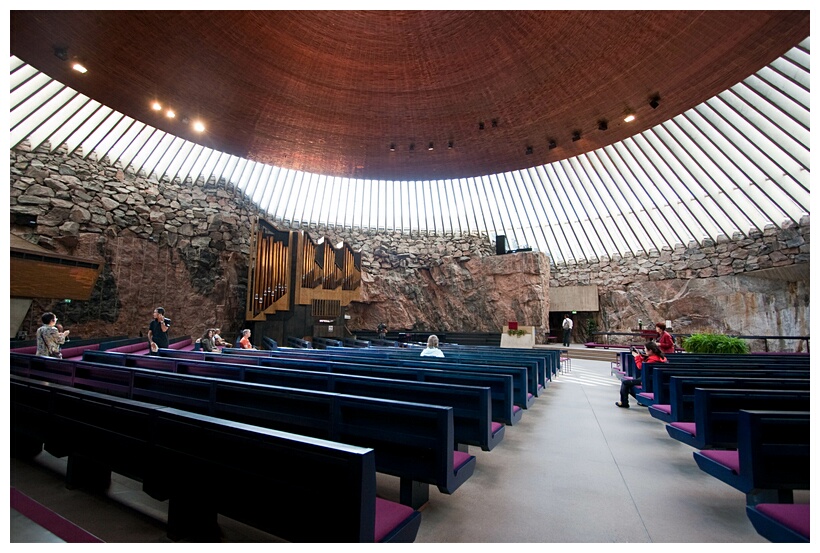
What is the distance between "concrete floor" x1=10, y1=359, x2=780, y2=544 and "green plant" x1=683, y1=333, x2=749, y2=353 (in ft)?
22.5

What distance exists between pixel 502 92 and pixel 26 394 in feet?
26.9

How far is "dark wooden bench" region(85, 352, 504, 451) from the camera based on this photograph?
7.66ft

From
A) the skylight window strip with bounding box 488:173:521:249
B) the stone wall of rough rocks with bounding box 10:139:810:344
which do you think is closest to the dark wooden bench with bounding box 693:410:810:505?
the stone wall of rough rocks with bounding box 10:139:810:344

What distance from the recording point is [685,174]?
41.5ft

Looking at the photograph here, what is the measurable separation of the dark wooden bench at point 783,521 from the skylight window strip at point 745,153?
1157 centimetres

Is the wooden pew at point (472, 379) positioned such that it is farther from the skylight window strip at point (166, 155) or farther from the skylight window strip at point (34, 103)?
the skylight window strip at point (166, 155)

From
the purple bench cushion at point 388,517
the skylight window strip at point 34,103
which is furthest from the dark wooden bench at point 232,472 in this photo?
the skylight window strip at point 34,103

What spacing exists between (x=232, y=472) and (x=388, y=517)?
0.58m

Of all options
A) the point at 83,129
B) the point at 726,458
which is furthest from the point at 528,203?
the point at 726,458

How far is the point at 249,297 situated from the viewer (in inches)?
428

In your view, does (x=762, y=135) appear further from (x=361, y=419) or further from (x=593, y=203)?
(x=361, y=419)

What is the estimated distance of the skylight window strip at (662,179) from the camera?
1220cm
